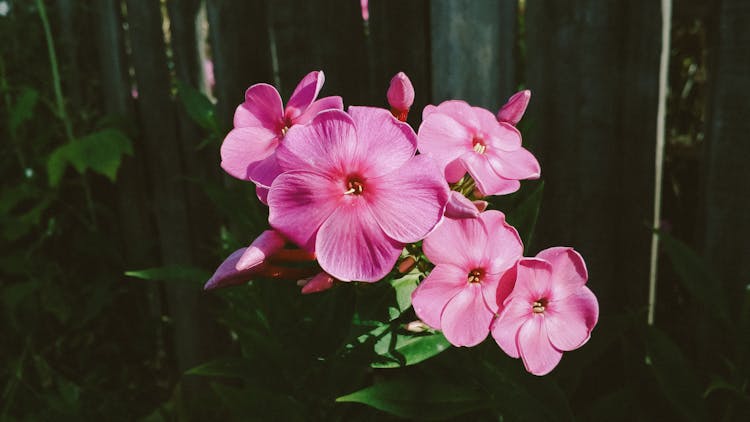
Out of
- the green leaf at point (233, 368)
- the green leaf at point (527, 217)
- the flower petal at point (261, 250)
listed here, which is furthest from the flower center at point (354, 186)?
the green leaf at point (233, 368)

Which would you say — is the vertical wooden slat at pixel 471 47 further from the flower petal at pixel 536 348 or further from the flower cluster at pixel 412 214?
the flower petal at pixel 536 348

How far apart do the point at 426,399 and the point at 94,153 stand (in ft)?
4.26

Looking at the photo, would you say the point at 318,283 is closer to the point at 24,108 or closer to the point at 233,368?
the point at 233,368

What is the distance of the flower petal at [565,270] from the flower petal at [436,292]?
114mm

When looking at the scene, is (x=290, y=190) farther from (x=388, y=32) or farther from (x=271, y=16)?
(x=271, y=16)

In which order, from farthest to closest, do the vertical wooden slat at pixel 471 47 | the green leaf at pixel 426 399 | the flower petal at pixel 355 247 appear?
1. the vertical wooden slat at pixel 471 47
2. the green leaf at pixel 426 399
3. the flower petal at pixel 355 247

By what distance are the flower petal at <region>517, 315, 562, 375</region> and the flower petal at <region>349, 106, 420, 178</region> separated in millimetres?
263

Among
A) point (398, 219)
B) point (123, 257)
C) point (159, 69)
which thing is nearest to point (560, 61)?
point (398, 219)

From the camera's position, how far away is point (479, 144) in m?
0.79

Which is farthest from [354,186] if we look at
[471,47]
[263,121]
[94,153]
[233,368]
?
[94,153]

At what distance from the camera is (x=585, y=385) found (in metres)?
1.41

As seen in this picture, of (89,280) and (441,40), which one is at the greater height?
(441,40)

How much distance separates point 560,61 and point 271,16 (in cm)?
72

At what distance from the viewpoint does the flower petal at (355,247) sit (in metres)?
0.61
